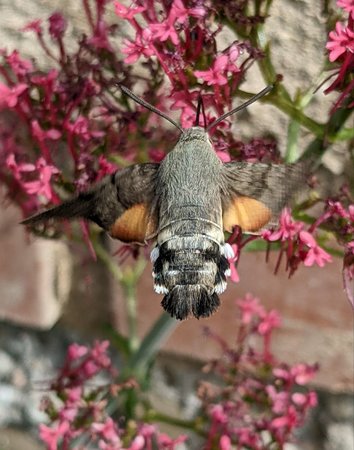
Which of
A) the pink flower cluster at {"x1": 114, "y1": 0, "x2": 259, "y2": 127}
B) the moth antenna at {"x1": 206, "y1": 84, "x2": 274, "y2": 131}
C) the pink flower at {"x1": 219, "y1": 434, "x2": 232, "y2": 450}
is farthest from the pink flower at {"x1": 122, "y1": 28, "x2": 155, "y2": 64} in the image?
the pink flower at {"x1": 219, "y1": 434, "x2": 232, "y2": 450}

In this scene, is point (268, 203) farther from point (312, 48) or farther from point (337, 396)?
point (337, 396)

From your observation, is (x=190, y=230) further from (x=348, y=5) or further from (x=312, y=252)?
(x=348, y=5)

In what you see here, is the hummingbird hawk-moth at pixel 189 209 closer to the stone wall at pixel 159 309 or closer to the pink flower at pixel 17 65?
the pink flower at pixel 17 65

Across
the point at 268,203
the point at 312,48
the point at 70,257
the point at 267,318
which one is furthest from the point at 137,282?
the point at 268,203

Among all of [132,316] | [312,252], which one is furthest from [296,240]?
[132,316]

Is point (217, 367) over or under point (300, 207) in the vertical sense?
Answer: under
